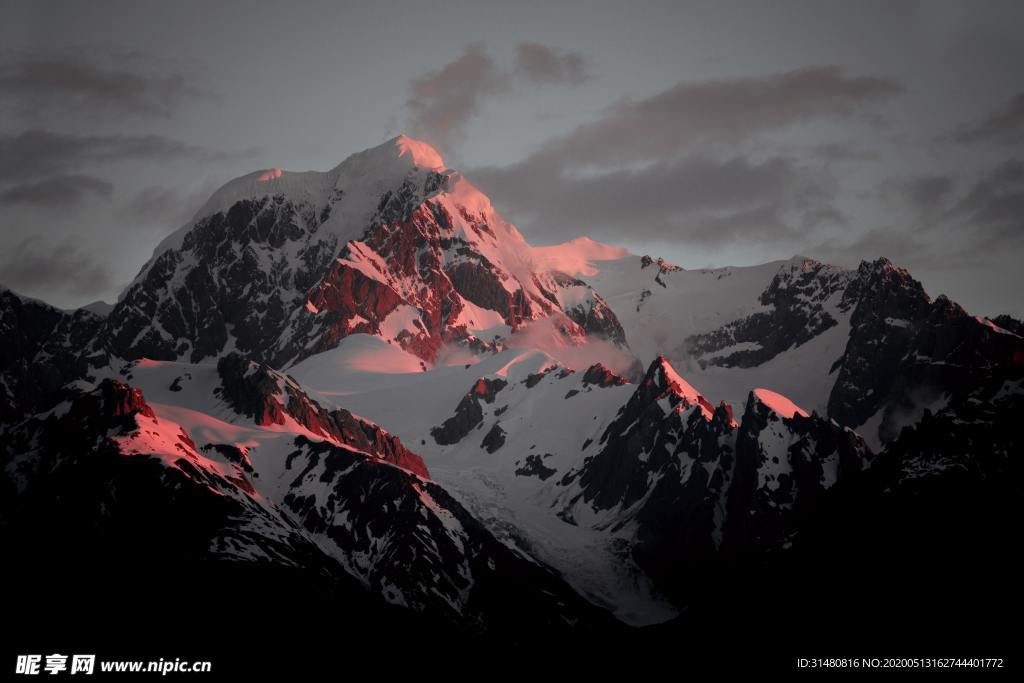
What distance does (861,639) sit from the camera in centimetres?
19712

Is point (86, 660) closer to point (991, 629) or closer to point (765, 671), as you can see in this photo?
point (765, 671)

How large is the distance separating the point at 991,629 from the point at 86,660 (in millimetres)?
122378

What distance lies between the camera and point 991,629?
188m

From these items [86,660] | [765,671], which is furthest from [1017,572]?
[86,660]

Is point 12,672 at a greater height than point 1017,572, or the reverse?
point 1017,572

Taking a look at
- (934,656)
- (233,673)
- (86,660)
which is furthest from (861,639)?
(86,660)

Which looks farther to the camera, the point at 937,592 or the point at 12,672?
the point at 937,592

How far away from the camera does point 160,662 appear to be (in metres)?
195

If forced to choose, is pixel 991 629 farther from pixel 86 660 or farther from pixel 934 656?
pixel 86 660

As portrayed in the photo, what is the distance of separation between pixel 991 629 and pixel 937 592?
42.1ft

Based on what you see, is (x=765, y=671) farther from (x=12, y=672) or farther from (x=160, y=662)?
(x=12, y=672)

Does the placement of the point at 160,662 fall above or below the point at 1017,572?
below

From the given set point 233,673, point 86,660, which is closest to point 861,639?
point 233,673

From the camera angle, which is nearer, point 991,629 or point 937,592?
point 991,629
